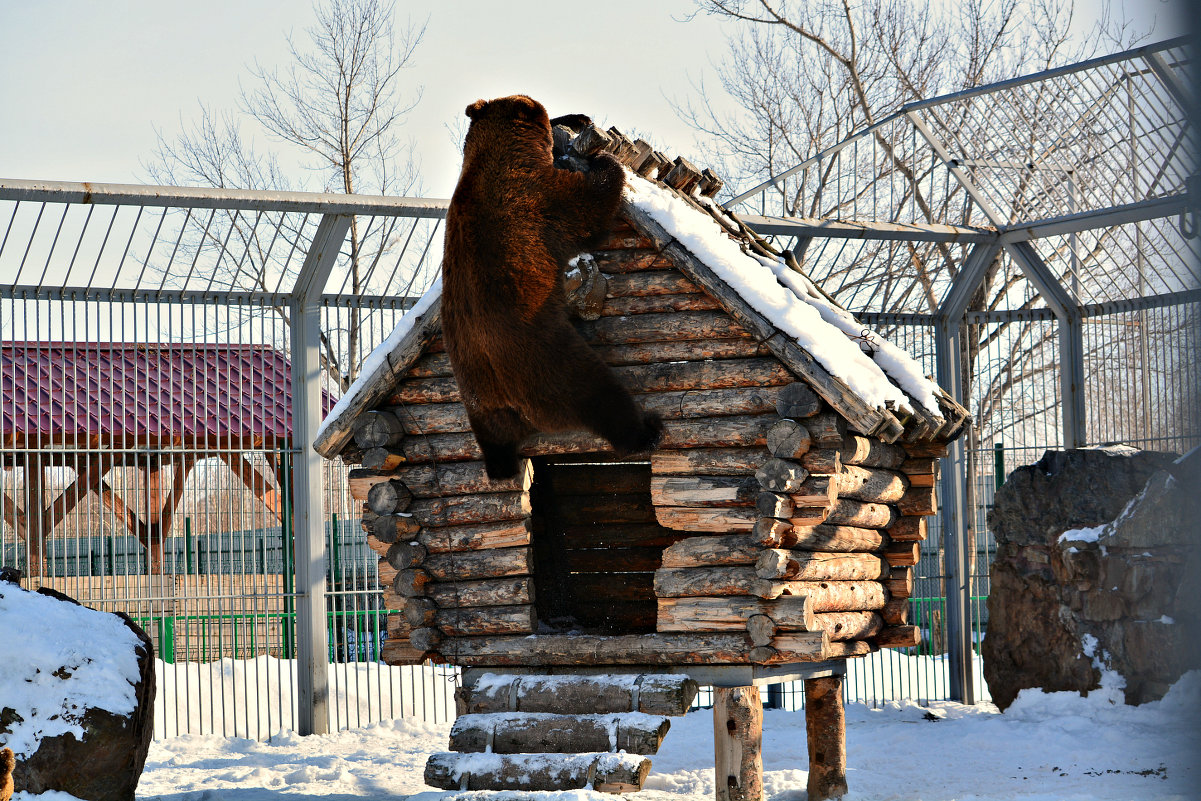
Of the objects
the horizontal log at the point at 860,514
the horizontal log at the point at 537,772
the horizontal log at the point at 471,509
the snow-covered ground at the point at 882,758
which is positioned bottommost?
the snow-covered ground at the point at 882,758

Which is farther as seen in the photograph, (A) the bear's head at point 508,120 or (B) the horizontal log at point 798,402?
(A) the bear's head at point 508,120

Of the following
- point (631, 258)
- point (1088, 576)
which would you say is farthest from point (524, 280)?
point (1088, 576)

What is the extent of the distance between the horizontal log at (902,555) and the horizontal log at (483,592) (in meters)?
2.34

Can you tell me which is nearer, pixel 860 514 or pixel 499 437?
pixel 499 437

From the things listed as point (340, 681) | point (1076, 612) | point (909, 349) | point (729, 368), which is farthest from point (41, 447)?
point (1076, 612)

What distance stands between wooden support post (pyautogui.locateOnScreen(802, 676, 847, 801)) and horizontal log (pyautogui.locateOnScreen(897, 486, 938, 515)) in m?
1.12

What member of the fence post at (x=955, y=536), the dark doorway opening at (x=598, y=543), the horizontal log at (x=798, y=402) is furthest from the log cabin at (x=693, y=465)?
the fence post at (x=955, y=536)

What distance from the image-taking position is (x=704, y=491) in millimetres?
5785

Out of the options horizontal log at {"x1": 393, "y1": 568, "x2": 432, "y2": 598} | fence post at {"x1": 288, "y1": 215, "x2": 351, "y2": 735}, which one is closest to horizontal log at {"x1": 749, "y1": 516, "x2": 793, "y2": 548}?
horizontal log at {"x1": 393, "y1": 568, "x2": 432, "y2": 598}

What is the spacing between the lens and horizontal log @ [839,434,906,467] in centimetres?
573

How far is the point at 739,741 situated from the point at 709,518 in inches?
45.9

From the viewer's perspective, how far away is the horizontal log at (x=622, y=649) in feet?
18.6

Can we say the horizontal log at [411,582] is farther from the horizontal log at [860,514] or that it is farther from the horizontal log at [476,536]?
the horizontal log at [860,514]

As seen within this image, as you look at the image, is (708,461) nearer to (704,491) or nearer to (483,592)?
(704,491)
